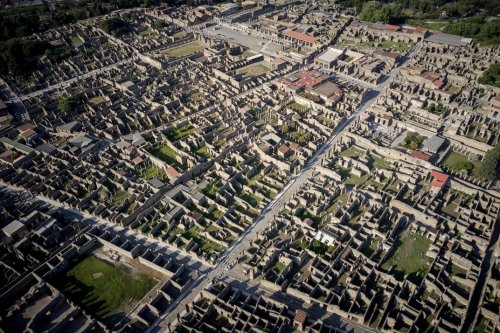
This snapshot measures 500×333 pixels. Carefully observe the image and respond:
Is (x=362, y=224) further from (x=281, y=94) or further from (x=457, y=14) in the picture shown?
(x=457, y=14)

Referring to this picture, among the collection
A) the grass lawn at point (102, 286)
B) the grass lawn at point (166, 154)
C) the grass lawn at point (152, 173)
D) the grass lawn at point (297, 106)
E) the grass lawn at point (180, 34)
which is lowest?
the grass lawn at point (102, 286)

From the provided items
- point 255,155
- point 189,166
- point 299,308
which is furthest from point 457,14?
point 299,308

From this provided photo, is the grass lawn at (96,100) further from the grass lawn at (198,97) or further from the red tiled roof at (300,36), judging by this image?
the red tiled roof at (300,36)

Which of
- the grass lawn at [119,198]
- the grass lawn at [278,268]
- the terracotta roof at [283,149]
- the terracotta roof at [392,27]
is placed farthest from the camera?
the terracotta roof at [392,27]

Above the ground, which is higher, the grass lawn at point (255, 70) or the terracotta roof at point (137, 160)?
the grass lawn at point (255, 70)

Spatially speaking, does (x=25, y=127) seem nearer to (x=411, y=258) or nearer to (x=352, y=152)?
(x=352, y=152)

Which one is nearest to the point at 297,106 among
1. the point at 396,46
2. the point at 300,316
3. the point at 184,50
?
the point at 396,46

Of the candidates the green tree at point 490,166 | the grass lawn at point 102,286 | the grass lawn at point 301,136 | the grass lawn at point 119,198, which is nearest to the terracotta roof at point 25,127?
the grass lawn at point 119,198
